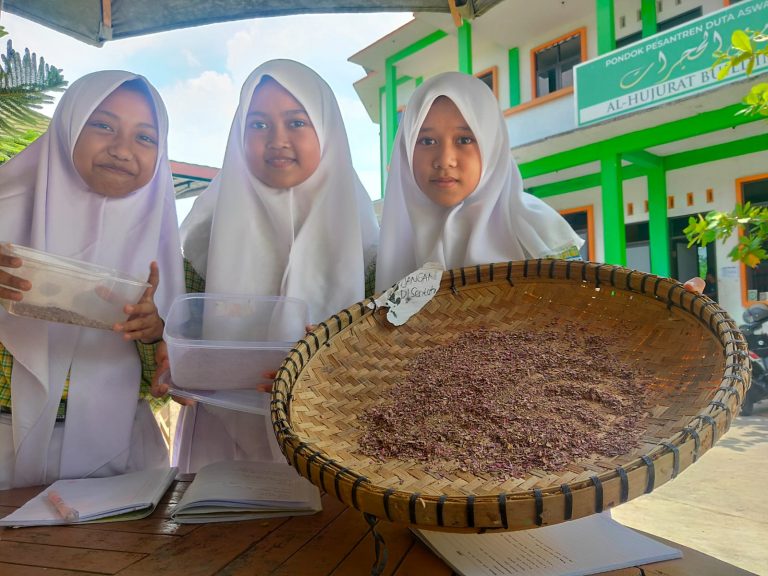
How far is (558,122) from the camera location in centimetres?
585

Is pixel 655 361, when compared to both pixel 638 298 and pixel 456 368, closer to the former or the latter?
pixel 638 298

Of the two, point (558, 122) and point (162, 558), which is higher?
point (558, 122)

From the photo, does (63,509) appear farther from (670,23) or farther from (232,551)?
(670,23)

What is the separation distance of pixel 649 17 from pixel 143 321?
5.81 meters

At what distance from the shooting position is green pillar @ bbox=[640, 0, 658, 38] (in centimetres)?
523

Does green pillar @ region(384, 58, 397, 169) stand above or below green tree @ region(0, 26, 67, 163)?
above

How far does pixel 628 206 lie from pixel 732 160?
45.7 inches

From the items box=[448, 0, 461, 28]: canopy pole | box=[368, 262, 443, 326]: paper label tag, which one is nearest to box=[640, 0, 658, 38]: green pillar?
box=[448, 0, 461, 28]: canopy pole

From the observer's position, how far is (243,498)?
0.94m

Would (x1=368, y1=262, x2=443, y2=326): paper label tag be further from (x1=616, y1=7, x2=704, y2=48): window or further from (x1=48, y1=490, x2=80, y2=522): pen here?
(x1=616, y1=7, x2=704, y2=48): window

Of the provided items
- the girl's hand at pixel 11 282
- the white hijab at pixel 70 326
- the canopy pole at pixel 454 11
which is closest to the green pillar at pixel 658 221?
the canopy pole at pixel 454 11

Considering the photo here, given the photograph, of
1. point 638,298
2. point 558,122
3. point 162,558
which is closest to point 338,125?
point 638,298

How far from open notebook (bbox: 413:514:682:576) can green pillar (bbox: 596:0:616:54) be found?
5.38 m

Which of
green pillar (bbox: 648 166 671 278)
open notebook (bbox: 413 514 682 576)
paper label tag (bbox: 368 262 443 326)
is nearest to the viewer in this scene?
open notebook (bbox: 413 514 682 576)
